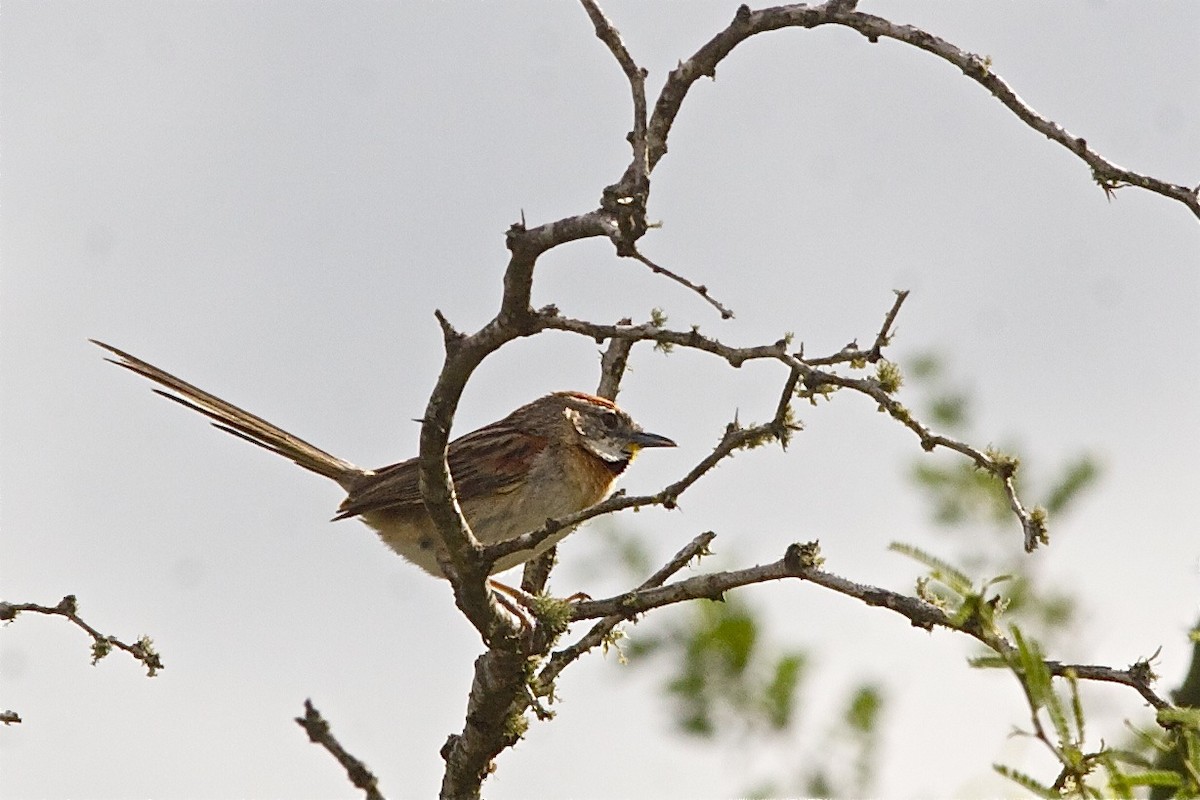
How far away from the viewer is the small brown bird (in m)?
7.54

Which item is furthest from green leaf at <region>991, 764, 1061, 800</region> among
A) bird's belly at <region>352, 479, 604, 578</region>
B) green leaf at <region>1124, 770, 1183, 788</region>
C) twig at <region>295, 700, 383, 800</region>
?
bird's belly at <region>352, 479, 604, 578</region>

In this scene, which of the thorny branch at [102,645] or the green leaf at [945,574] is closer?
the green leaf at [945,574]

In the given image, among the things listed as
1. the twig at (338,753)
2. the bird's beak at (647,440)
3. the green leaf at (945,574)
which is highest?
the bird's beak at (647,440)

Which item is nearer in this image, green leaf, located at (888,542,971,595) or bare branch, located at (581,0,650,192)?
green leaf, located at (888,542,971,595)

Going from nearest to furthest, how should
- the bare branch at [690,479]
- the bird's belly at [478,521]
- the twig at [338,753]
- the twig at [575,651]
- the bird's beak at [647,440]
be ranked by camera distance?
the twig at [338,753]
the bare branch at [690,479]
the twig at [575,651]
the bird's belly at [478,521]
the bird's beak at [647,440]

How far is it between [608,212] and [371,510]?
12.2 feet

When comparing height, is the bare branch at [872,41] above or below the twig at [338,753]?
above

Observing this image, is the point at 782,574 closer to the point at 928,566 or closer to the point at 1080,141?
the point at 1080,141

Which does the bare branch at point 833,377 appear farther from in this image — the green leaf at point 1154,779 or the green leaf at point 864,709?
the green leaf at point 1154,779

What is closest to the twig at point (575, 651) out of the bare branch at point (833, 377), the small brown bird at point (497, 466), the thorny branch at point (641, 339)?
the thorny branch at point (641, 339)

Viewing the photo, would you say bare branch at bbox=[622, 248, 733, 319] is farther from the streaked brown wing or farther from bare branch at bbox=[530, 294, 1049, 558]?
the streaked brown wing

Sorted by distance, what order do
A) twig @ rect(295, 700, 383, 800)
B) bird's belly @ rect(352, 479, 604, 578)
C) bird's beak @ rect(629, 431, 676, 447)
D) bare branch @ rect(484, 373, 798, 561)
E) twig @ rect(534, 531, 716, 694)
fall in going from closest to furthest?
twig @ rect(295, 700, 383, 800) < bare branch @ rect(484, 373, 798, 561) < twig @ rect(534, 531, 716, 694) < bird's belly @ rect(352, 479, 604, 578) < bird's beak @ rect(629, 431, 676, 447)

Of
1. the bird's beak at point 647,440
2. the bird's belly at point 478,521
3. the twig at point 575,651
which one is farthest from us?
the bird's beak at point 647,440

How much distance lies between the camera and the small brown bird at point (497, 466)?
7.54 metres
